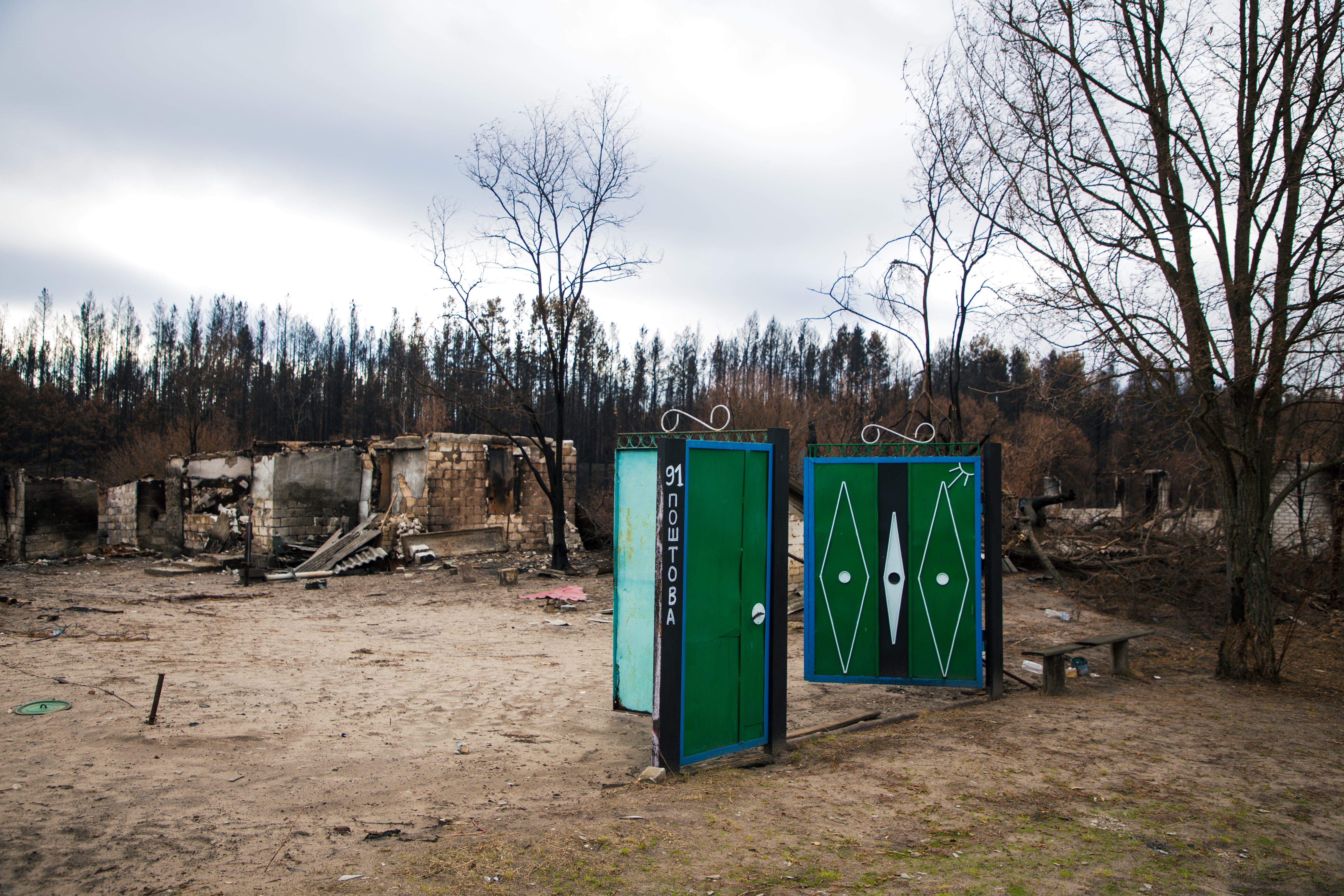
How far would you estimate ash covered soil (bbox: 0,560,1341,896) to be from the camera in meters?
3.26

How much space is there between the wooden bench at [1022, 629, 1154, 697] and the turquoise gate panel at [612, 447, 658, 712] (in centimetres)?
336

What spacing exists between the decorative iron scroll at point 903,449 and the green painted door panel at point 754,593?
41.6 inches

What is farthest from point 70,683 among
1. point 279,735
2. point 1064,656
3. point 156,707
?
point 1064,656

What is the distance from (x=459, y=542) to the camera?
18.3 metres

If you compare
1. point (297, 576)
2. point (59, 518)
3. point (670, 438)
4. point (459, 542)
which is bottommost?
point (297, 576)

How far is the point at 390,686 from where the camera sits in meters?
6.65

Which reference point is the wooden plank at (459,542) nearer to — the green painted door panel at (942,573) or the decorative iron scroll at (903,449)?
the decorative iron scroll at (903,449)

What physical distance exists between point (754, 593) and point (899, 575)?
2.03 meters

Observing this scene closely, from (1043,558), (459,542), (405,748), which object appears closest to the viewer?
(405,748)

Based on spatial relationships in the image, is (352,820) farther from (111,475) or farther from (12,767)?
(111,475)

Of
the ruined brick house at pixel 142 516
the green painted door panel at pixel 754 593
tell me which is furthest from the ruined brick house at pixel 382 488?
the green painted door panel at pixel 754 593

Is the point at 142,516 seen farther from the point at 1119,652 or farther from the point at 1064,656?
the point at 1119,652

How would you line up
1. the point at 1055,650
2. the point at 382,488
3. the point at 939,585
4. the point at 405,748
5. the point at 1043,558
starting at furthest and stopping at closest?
the point at 382,488, the point at 1043,558, the point at 1055,650, the point at 939,585, the point at 405,748

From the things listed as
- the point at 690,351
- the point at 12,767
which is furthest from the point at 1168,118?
the point at 690,351
